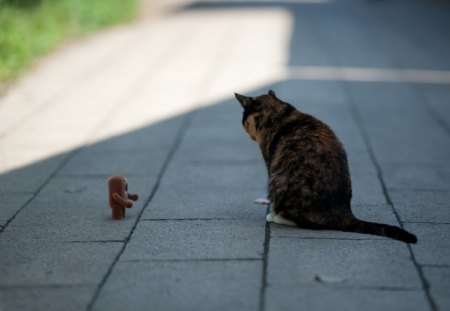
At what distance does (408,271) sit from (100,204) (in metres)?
2.88

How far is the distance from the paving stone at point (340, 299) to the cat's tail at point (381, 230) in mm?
717

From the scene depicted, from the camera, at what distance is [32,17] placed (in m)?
15.3

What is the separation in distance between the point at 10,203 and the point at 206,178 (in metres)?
1.88

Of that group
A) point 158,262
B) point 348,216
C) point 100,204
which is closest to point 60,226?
point 100,204

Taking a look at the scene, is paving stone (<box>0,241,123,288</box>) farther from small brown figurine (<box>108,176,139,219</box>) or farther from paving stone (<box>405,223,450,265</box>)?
paving stone (<box>405,223,450,265</box>)

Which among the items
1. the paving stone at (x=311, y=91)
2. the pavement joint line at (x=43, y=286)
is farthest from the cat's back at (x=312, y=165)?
the paving stone at (x=311, y=91)

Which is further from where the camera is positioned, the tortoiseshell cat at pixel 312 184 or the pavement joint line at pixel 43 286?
the tortoiseshell cat at pixel 312 184

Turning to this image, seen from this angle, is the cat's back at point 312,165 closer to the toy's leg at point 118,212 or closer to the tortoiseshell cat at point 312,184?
the tortoiseshell cat at point 312,184

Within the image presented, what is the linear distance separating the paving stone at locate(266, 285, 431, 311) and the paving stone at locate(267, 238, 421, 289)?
3.9 inches

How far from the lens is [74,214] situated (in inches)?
247

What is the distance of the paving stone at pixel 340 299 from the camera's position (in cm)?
430

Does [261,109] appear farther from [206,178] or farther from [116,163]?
[116,163]

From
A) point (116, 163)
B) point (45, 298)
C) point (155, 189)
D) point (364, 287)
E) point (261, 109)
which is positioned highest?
point (261, 109)

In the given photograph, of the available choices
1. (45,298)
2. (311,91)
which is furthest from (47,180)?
(311,91)
